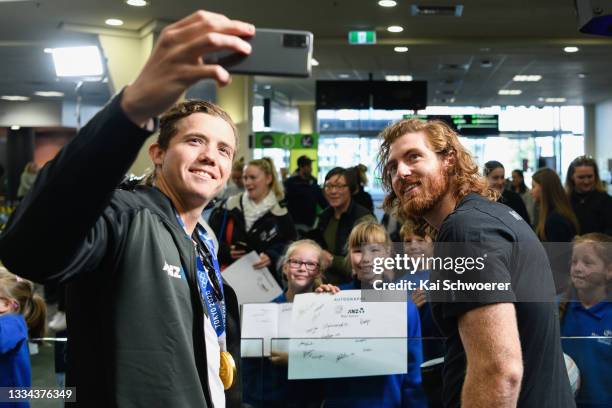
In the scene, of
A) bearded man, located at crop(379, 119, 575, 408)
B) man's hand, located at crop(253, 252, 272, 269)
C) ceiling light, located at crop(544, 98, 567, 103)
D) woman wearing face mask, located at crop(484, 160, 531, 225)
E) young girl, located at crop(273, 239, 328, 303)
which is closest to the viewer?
bearded man, located at crop(379, 119, 575, 408)

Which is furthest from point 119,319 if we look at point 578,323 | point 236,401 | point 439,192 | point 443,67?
point 443,67

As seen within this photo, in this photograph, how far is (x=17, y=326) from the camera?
2.58 meters

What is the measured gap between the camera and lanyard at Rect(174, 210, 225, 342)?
135cm

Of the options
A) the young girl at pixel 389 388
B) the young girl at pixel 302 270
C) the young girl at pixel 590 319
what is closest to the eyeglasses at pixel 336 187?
the young girl at pixel 302 270

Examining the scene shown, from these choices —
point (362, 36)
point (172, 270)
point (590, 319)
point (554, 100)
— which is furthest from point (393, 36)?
point (554, 100)

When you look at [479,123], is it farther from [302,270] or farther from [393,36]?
[302,270]

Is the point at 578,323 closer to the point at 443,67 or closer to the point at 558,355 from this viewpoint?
the point at 558,355

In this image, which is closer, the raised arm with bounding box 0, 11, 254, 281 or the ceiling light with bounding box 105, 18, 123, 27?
the raised arm with bounding box 0, 11, 254, 281

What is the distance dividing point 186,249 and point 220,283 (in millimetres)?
253

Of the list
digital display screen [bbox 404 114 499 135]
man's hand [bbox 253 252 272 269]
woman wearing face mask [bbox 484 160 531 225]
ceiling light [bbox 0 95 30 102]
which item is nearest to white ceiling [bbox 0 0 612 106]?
digital display screen [bbox 404 114 499 135]

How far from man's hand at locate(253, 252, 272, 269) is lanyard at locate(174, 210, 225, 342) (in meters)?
2.75

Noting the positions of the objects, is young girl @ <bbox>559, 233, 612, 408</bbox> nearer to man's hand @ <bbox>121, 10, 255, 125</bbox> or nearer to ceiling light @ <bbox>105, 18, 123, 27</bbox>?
man's hand @ <bbox>121, 10, 255, 125</bbox>

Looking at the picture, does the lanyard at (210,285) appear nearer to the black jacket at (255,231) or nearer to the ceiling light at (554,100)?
the black jacket at (255,231)

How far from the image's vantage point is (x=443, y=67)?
43.0ft
